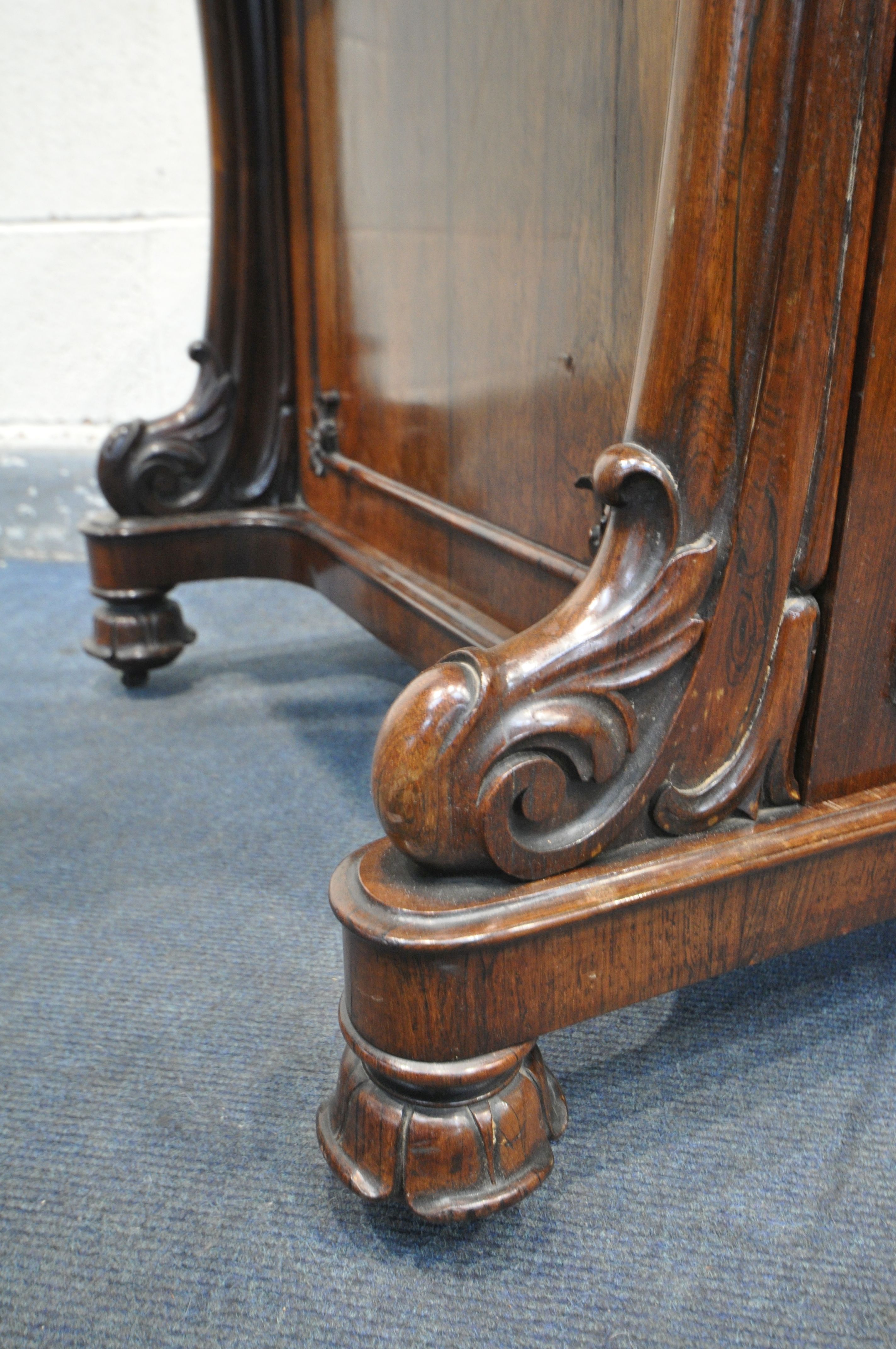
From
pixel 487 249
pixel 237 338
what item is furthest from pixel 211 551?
pixel 487 249

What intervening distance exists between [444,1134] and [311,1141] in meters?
0.12

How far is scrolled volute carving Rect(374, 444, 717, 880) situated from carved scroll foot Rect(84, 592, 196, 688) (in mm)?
800

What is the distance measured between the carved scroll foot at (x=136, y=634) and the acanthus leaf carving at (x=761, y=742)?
0.82 m

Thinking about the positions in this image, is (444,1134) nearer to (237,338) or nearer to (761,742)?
(761,742)

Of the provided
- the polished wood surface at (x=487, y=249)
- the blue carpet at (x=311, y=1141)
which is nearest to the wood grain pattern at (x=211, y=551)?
the polished wood surface at (x=487, y=249)

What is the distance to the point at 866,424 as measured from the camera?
0.44 metres

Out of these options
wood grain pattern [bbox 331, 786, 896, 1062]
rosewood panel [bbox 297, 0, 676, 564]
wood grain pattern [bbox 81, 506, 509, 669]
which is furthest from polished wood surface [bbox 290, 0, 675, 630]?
wood grain pattern [bbox 331, 786, 896, 1062]

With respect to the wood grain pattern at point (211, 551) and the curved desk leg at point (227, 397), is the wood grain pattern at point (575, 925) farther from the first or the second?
the curved desk leg at point (227, 397)

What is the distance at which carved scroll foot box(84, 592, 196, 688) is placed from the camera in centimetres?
116

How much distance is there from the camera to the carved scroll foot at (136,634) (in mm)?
1155

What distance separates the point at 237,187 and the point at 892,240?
868mm

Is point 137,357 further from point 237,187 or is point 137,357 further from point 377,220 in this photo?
point 377,220

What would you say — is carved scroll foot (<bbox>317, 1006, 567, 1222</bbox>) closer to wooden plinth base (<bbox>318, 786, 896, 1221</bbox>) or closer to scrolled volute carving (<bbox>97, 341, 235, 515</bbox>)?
wooden plinth base (<bbox>318, 786, 896, 1221</bbox>)

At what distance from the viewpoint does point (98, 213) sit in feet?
5.43
